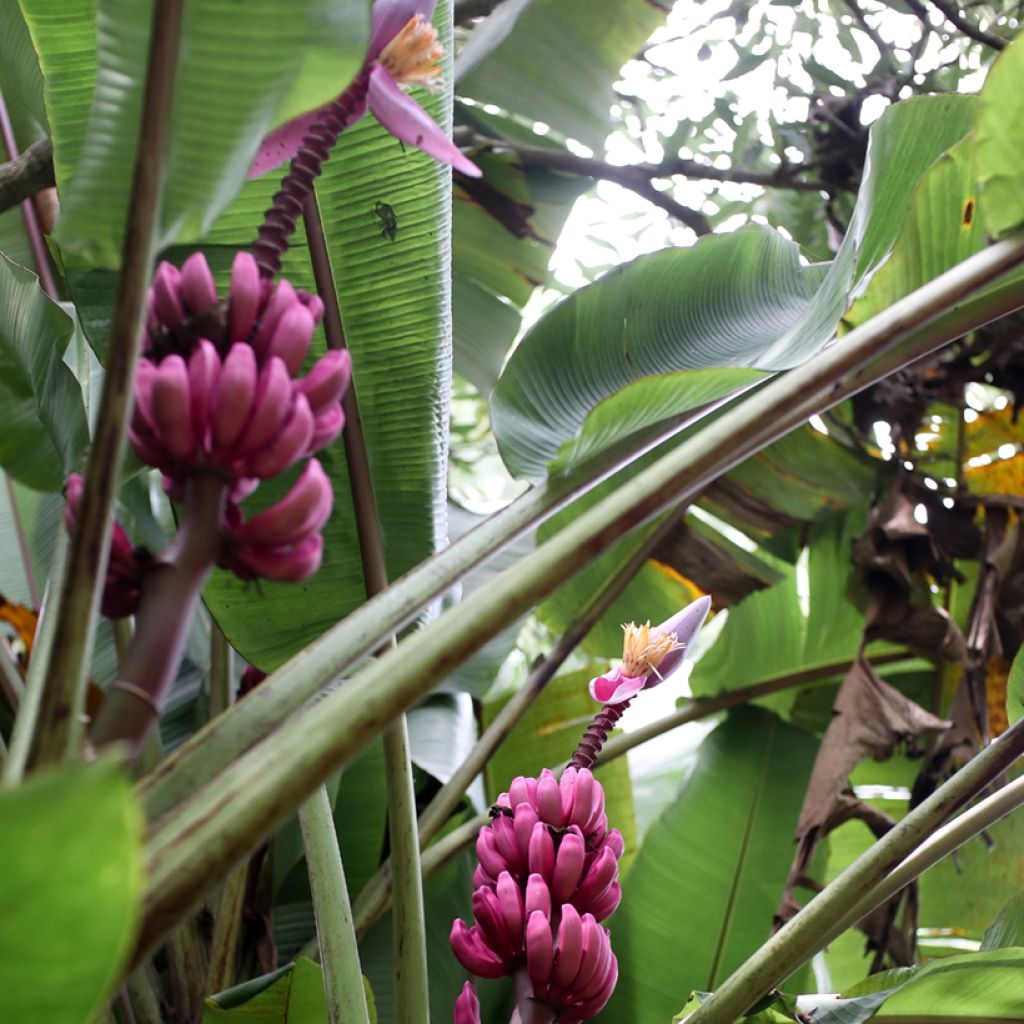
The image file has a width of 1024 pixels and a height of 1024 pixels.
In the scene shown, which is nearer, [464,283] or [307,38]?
[307,38]

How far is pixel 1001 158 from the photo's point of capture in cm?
45

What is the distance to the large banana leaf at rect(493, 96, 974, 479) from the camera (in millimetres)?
560

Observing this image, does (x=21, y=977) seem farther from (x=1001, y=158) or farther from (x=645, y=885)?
(x=645, y=885)

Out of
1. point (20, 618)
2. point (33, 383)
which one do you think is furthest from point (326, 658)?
point (20, 618)

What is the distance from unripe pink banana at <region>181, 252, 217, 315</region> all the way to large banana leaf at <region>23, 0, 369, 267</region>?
12 mm

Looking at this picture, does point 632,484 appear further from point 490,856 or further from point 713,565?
point 713,565

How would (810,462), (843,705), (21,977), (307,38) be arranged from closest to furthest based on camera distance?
(21,977), (307,38), (843,705), (810,462)

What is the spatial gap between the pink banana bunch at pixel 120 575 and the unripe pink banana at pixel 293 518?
0.03 metres

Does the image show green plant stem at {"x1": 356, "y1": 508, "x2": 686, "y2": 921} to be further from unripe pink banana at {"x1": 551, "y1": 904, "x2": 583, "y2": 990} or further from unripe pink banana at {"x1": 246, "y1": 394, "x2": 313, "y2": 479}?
unripe pink banana at {"x1": 246, "y1": 394, "x2": 313, "y2": 479}

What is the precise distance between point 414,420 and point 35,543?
0.47 metres

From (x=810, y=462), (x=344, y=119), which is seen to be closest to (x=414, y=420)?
(x=344, y=119)

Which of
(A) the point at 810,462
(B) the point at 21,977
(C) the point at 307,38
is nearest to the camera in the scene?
(B) the point at 21,977

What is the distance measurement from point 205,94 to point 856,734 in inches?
29.6

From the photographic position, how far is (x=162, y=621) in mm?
300
